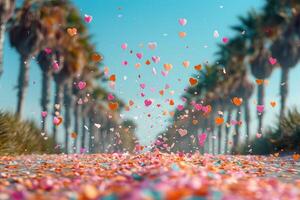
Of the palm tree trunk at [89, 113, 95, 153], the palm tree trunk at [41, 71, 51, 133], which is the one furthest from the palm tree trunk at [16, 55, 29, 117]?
the palm tree trunk at [89, 113, 95, 153]

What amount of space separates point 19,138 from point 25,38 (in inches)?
402

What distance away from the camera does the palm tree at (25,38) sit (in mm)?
26406

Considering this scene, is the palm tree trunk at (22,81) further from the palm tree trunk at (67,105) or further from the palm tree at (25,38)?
the palm tree trunk at (67,105)

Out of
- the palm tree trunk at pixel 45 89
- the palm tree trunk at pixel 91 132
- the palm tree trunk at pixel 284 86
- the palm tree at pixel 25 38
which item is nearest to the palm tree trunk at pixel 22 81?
the palm tree at pixel 25 38

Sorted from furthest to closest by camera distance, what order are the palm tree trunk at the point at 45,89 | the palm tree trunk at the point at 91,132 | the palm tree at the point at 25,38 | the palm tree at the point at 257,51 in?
the palm tree trunk at the point at 91,132 < the palm tree at the point at 257,51 < the palm tree trunk at the point at 45,89 < the palm tree at the point at 25,38

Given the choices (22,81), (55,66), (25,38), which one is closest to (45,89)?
(55,66)

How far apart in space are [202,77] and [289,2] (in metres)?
24.3

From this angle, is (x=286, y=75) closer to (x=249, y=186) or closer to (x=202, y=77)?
(x=202, y=77)

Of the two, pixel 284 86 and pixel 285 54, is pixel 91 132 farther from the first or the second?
pixel 285 54

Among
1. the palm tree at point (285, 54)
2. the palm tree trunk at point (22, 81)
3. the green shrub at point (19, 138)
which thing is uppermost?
the palm tree at point (285, 54)

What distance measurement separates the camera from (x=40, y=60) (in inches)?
1302

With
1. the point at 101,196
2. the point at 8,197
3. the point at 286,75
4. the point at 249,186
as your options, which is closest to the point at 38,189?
the point at 8,197

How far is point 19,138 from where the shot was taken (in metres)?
19.1

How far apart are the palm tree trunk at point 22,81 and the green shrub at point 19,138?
4198mm
